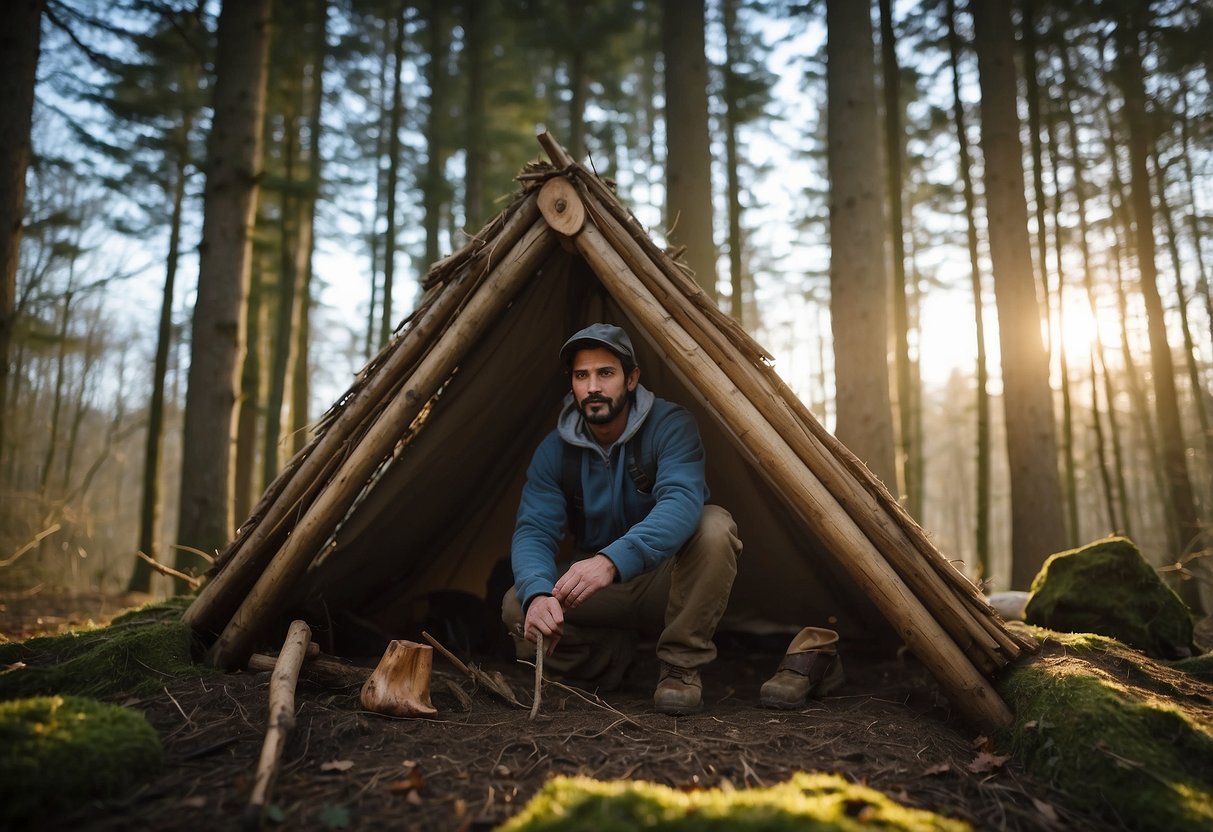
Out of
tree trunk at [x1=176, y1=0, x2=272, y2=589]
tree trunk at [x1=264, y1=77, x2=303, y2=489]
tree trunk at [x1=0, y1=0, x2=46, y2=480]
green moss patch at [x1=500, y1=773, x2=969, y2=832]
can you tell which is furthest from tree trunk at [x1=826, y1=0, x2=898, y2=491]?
tree trunk at [x1=264, y1=77, x2=303, y2=489]

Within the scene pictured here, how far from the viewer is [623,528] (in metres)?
3.31

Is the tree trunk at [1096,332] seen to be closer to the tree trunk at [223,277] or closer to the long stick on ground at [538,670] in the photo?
the long stick on ground at [538,670]

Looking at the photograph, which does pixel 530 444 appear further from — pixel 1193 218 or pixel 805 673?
pixel 1193 218

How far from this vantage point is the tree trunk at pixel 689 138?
20.8 ft

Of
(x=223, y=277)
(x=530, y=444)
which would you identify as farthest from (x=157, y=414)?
(x=530, y=444)

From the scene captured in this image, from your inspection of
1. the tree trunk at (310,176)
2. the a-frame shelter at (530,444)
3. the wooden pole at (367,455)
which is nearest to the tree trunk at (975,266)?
the a-frame shelter at (530,444)

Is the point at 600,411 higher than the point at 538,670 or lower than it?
higher

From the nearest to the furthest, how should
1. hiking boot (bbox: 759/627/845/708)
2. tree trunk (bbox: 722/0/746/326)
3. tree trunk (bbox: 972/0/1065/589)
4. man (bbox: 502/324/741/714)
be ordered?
man (bbox: 502/324/741/714) → hiking boot (bbox: 759/627/845/708) → tree trunk (bbox: 972/0/1065/589) → tree trunk (bbox: 722/0/746/326)

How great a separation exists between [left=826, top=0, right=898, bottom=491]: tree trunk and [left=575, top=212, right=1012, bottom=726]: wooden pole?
7.61 feet

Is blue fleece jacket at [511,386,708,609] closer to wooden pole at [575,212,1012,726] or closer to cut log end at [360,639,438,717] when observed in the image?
wooden pole at [575,212,1012,726]

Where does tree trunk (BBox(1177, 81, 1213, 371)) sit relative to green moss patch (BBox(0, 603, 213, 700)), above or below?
above

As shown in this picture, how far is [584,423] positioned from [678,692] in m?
1.38

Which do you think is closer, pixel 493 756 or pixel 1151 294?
pixel 493 756

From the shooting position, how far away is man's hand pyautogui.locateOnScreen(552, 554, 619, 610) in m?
2.60
